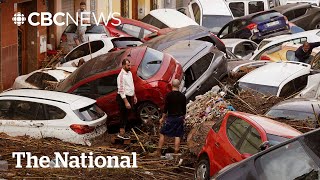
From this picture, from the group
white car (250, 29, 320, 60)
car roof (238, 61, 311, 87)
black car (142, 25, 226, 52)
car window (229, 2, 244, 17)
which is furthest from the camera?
car window (229, 2, 244, 17)

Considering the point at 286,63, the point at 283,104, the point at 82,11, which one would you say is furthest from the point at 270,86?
the point at 82,11

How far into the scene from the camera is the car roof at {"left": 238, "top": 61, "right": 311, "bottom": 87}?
64.1 ft

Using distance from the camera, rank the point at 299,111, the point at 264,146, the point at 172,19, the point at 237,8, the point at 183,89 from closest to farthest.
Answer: the point at 264,146
the point at 299,111
the point at 183,89
the point at 172,19
the point at 237,8

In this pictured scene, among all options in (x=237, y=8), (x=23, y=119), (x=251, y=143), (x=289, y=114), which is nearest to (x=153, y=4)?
(x=237, y=8)

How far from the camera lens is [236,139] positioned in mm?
13469

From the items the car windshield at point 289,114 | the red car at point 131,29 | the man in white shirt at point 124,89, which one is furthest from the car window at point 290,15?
the car windshield at point 289,114

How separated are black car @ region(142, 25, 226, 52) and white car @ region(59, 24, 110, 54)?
343cm

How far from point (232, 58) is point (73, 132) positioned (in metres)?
9.40

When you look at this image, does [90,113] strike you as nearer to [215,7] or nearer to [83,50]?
[83,50]

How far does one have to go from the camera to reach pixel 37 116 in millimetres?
16469

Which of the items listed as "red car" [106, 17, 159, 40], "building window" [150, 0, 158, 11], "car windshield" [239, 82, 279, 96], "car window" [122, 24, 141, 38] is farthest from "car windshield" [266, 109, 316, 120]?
"building window" [150, 0, 158, 11]

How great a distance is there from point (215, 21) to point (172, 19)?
3240mm

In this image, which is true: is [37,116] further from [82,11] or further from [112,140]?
[82,11]

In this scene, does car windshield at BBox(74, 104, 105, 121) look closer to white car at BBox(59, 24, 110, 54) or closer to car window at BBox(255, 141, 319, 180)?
car window at BBox(255, 141, 319, 180)
